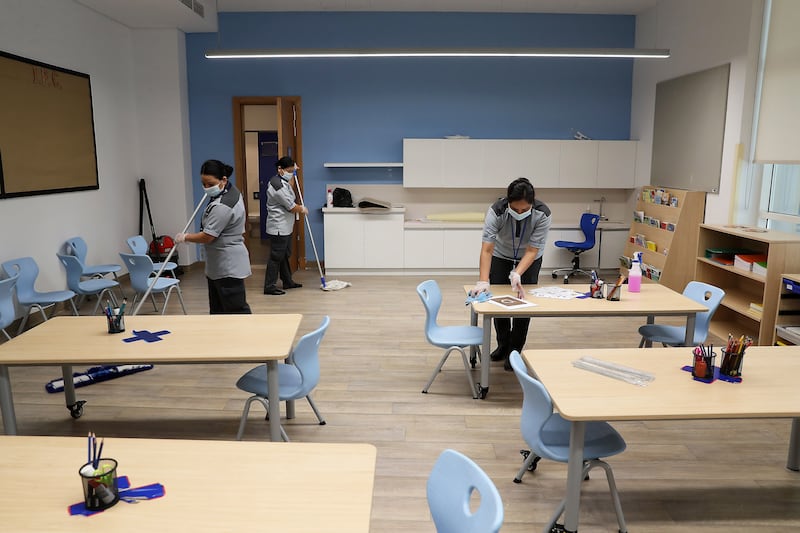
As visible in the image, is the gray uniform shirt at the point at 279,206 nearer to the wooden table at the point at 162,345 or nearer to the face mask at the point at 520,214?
the face mask at the point at 520,214

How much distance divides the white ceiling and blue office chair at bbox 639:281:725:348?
5074 mm

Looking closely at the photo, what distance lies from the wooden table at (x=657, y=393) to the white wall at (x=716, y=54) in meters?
3.78

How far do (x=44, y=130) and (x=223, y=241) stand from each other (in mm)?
3047

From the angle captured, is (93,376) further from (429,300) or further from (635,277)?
(635,277)

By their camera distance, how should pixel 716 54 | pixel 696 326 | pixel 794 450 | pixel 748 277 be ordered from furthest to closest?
pixel 716 54 → pixel 748 277 → pixel 696 326 → pixel 794 450

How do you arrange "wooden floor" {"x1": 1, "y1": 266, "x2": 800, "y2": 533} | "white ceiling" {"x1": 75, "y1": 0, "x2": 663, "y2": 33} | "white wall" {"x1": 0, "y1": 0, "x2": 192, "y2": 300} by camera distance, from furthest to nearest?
"white ceiling" {"x1": 75, "y1": 0, "x2": 663, "y2": 33}, "white wall" {"x1": 0, "y1": 0, "x2": 192, "y2": 300}, "wooden floor" {"x1": 1, "y1": 266, "x2": 800, "y2": 533}

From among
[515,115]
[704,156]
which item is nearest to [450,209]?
[515,115]

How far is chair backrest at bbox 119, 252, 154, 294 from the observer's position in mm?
5730

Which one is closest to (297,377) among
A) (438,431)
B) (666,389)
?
(438,431)

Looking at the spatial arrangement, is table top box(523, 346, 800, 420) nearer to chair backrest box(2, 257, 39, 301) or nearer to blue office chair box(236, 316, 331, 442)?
blue office chair box(236, 316, 331, 442)

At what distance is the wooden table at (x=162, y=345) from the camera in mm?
3029

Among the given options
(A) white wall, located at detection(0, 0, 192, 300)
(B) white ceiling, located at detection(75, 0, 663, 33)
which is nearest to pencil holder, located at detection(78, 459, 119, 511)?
(A) white wall, located at detection(0, 0, 192, 300)

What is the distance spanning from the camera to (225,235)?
180 inches

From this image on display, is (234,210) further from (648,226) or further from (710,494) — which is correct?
(648,226)
